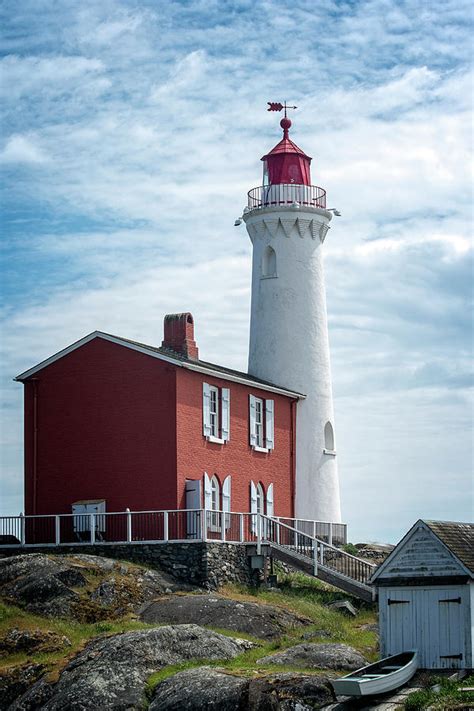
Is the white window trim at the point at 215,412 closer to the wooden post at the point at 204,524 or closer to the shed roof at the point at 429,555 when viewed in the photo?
the wooden post at the point at 204,524

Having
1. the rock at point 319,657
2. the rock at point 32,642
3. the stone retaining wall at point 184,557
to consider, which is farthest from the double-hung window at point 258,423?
the rock at point 319,657

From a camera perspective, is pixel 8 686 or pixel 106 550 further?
pixel 106 550

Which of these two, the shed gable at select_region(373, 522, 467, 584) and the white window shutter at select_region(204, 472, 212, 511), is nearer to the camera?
the shed gable at select_region(373, 522, 467, 584)

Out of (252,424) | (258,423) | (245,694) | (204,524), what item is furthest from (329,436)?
(245,694)

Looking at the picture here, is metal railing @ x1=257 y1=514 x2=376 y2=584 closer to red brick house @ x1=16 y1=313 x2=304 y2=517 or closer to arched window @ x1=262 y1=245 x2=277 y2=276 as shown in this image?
red brick house @ x1=16 y1=313 x2=304 y2=517

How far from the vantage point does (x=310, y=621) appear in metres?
35.4

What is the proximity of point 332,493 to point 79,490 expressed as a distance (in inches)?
423

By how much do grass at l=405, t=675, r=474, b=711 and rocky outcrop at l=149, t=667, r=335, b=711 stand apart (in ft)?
5.51

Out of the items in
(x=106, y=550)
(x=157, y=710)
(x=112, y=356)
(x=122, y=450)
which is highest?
(x=112, y=356)

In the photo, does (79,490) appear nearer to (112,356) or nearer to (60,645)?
(112,356)

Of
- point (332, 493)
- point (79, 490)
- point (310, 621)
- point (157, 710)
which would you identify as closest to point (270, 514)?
point (332, 493)

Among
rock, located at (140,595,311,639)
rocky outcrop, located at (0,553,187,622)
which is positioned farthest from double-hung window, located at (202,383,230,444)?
rock, located at (140,595,311,639)

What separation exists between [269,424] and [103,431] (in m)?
6.57

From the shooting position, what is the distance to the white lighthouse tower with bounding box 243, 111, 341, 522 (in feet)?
156
